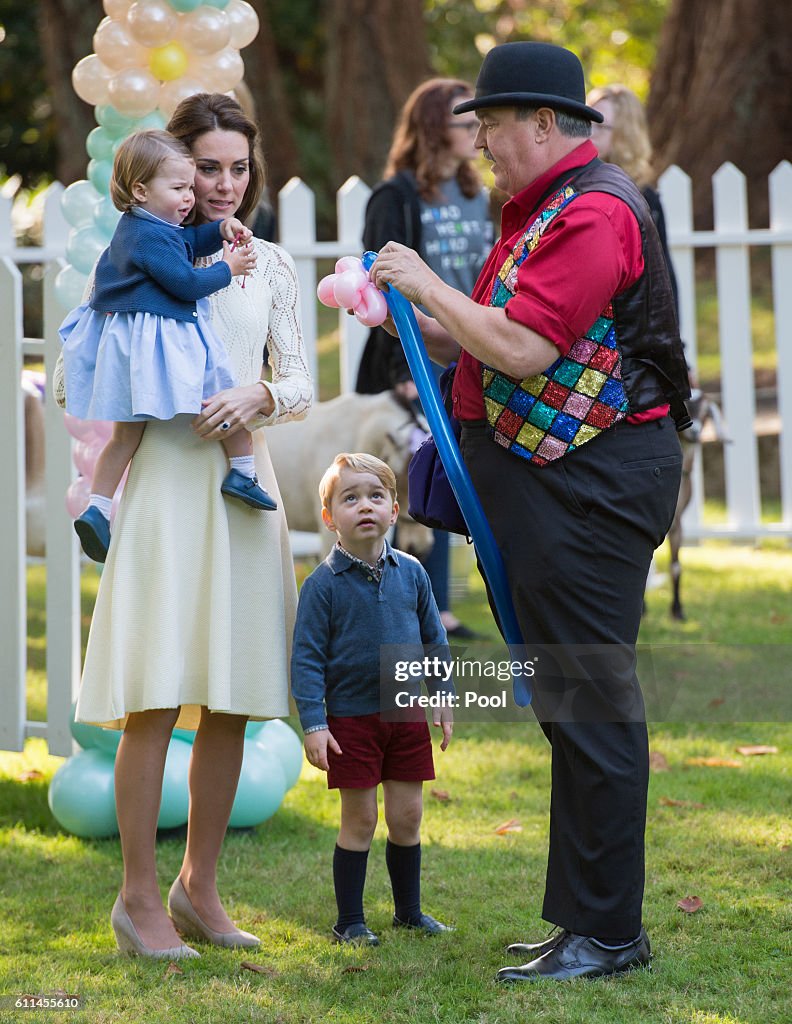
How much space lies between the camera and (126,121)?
425cm

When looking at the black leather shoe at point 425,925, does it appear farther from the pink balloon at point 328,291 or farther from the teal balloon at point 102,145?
the teal balloon at point 102,145

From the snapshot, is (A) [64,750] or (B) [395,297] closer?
(B) [395,297]

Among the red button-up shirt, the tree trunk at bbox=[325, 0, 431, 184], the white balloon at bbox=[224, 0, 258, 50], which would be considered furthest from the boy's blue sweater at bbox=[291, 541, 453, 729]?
the tree trunk at bbox=[325, 0, 431, 184]

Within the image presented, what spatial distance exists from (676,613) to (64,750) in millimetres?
3312

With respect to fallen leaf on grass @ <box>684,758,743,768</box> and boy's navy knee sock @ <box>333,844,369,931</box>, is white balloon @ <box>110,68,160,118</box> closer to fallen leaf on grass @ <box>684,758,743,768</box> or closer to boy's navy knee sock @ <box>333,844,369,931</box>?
boy's navy knee sock @ <box>333,844,369,931</box>

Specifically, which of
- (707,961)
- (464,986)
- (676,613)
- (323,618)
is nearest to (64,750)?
(323,618)

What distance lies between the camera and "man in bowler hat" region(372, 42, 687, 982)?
9.52 ft

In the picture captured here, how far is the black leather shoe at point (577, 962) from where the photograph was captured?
3.02m

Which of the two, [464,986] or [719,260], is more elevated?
[719,260]

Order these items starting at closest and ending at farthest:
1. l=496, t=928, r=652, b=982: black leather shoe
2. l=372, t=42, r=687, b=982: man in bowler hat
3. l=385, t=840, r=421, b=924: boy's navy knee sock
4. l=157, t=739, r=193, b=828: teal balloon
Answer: l=372, t=42, r=687, b=982: man in bowler hat < l=496, t=928, r=652, b=982: black leather shoe < l=385, t=840, r=421, b=924: boy's navy knee sock < l=157, t=739, r=193, b=828: teal balloon

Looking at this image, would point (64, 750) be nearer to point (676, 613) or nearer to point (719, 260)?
point (676, 613)

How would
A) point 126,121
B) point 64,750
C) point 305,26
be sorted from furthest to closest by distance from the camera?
point 305,26, point 64,750, point 126,121

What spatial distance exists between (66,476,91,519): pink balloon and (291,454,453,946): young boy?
1.14 meters

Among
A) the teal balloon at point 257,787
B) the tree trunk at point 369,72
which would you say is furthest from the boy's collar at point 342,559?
the tree trunk at point 369,72
